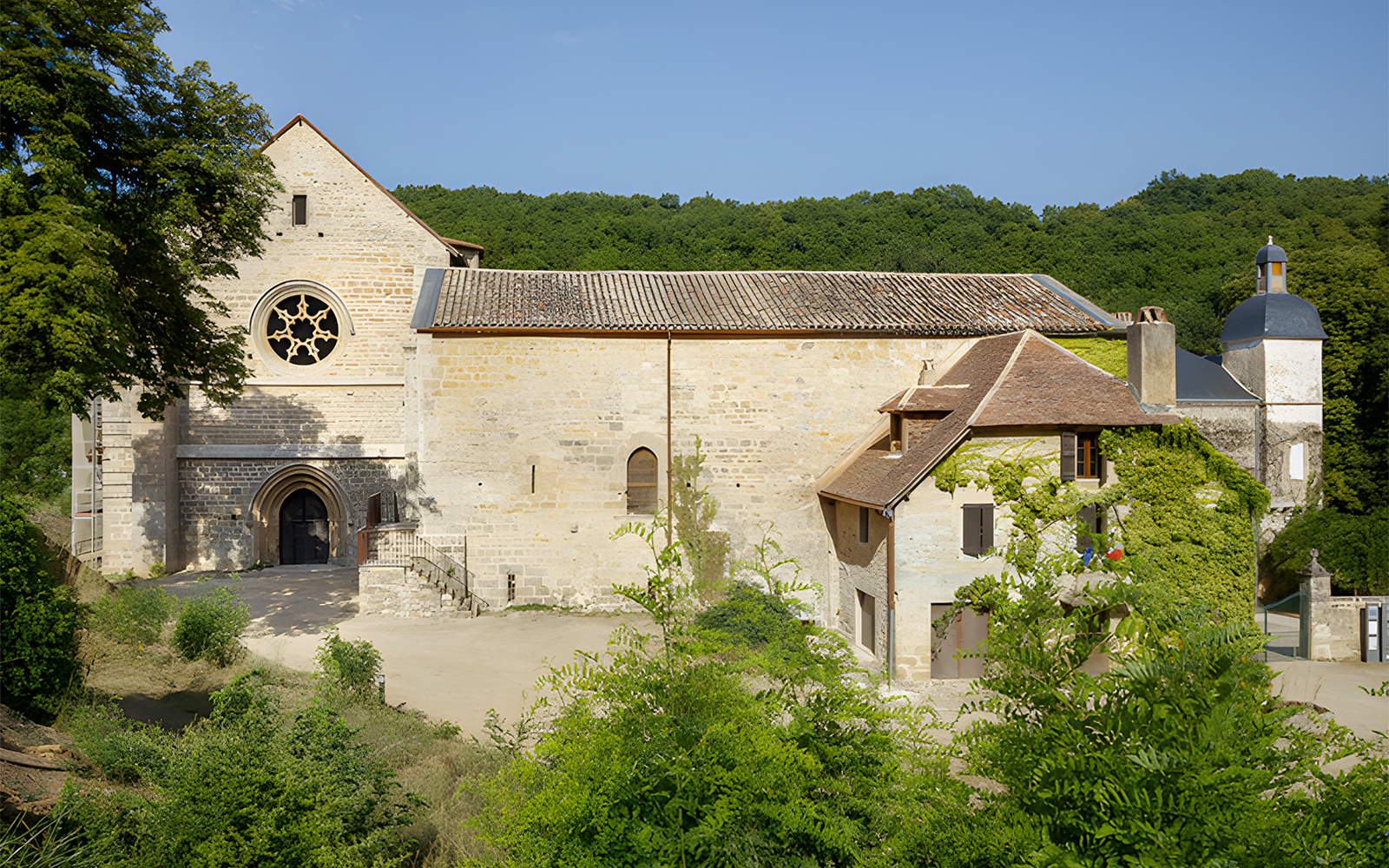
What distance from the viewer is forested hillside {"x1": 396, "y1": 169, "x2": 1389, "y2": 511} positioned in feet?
106

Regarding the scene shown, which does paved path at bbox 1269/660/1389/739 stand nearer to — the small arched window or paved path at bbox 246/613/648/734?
paved path at bbox 246/613/648/734

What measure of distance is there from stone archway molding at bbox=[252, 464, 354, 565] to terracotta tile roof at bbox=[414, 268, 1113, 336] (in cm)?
701

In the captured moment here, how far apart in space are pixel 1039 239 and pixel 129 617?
51380 mm

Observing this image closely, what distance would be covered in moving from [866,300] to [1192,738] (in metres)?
18.5

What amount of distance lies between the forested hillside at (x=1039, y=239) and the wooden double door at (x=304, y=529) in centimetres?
2051

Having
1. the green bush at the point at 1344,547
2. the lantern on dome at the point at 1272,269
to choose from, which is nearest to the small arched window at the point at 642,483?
the green bush at the point at 1344,547

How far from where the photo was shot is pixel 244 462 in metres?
22.6

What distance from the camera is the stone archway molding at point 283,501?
22.6 m

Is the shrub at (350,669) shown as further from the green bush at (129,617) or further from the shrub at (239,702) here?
the green bush at (129,617)

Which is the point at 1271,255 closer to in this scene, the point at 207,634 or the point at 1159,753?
the point at 1159,753

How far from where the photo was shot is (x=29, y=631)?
27.8 ft

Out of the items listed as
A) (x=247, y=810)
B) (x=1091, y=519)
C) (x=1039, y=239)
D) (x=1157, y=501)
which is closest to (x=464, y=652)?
(x=247, y=810)

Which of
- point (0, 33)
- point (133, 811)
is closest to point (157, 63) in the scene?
point (0, 33)

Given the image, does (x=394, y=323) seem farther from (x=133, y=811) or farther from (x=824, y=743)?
(x=824, y=743)
